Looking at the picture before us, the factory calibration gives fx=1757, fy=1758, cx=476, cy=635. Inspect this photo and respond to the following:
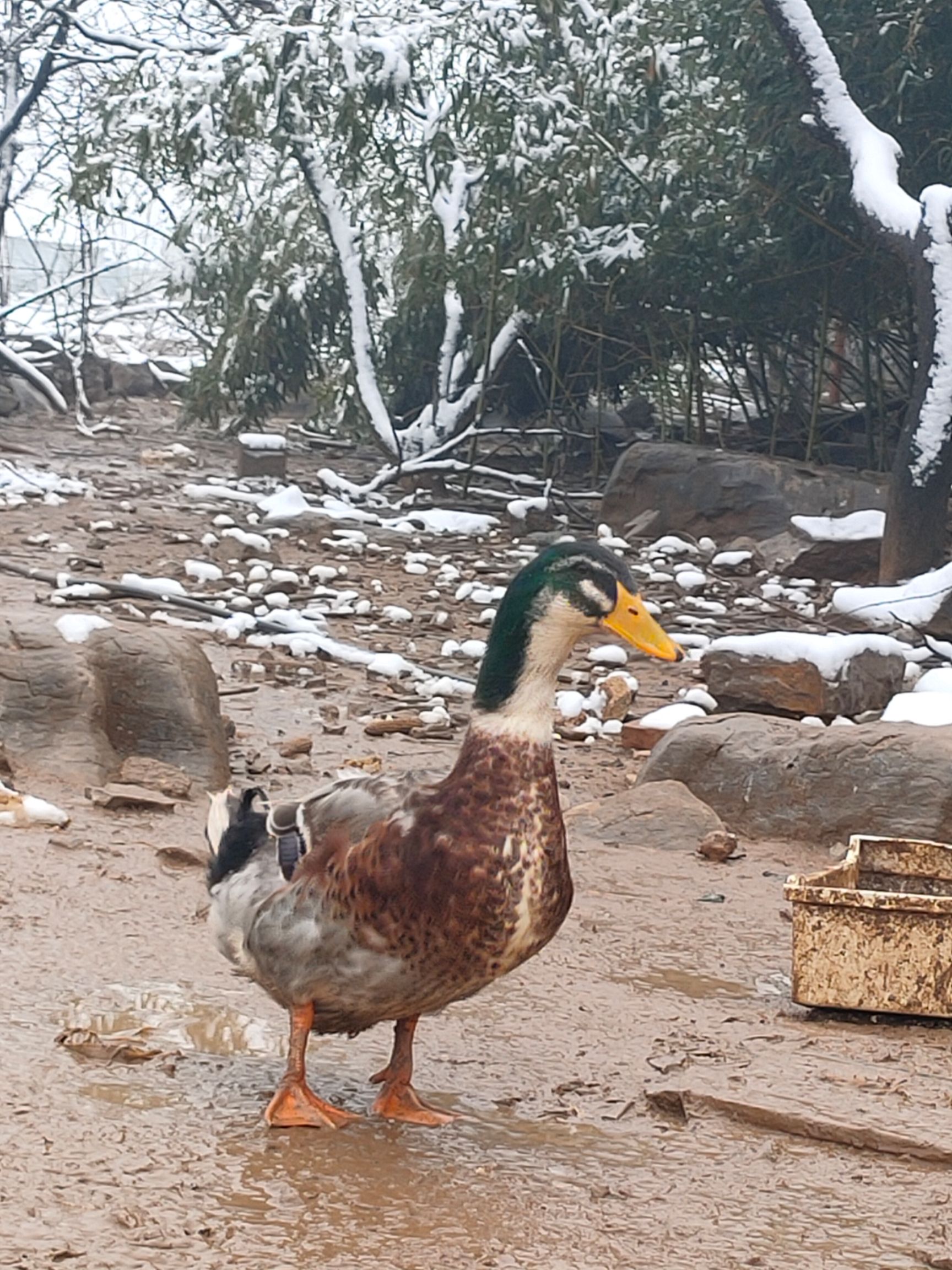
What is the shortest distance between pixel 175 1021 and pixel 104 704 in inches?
116

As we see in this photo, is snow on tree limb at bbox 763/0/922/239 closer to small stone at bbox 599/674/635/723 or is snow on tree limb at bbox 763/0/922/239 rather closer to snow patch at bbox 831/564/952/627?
snow patch at bbox 831/564/952/627

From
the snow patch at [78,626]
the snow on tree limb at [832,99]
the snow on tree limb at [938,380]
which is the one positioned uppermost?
the snow on tree limb at [832,99]

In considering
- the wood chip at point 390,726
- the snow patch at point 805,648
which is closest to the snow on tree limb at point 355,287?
the snow patch at point 805,648

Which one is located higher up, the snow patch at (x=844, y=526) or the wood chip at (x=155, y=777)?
the snow patch at (x=844, y=526)

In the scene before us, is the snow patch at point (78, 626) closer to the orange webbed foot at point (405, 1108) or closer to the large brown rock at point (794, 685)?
the large brown rock at point (794, 685)

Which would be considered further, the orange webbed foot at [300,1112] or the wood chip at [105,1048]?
the wood chip at [105,1048]

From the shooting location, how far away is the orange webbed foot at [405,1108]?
12.1 ft

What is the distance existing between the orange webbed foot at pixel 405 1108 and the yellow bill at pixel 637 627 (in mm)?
1062

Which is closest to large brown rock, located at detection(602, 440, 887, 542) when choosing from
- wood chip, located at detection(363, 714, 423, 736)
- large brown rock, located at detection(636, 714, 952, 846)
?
wood chip, located at detection(363, 714, 423, 736)

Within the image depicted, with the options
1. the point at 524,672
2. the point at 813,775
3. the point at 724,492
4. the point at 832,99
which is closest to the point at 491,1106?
the point at 524,672

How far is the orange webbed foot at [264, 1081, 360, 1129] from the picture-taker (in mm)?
3549

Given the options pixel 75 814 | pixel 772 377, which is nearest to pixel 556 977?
pixel 75 814

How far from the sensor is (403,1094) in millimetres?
3721

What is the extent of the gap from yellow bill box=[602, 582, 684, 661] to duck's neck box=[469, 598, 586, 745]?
0.08 m
